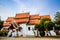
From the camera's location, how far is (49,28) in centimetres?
304

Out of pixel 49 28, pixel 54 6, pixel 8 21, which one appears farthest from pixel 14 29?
pixel 54 6

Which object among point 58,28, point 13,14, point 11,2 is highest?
point 11,2

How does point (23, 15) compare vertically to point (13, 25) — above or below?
above

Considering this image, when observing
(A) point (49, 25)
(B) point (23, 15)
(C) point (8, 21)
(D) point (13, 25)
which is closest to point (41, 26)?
(A) point (49, 25)

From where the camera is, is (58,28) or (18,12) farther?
(18,12)

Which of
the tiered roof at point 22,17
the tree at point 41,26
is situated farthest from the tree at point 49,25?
the tiered roof at point 22,17

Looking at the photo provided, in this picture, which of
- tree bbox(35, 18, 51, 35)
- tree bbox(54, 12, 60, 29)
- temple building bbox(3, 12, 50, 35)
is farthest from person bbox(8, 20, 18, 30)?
tree bbox(54, 12, 60, 29)

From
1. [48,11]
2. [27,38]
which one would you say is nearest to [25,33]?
[27,38]

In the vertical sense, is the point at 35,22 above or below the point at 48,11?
below

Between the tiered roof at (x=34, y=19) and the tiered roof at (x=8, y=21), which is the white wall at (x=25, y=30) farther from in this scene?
the tiered roof at (x=8, y=21)

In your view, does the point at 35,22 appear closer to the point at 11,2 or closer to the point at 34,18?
the point at 34,18

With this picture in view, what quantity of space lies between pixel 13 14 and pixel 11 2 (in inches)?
9.5

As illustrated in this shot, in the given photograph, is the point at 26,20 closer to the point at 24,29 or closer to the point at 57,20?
the point at 24,29

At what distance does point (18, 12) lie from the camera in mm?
3250
